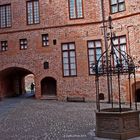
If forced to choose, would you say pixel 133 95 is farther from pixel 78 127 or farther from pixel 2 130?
pixel 2 130

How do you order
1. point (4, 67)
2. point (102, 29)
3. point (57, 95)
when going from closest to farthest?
point (102, 29), point (57, 95), point (4, 67)

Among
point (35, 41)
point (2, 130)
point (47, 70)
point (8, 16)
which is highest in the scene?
point (8, 16)

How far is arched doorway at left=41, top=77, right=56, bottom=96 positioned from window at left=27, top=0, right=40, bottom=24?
14.7ft

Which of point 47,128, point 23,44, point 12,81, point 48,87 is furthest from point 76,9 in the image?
point 47,128

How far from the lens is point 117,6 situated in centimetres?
2066

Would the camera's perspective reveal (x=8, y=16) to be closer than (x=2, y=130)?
No

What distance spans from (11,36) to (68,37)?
15.6ft

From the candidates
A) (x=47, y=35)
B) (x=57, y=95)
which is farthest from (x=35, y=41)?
(x=57, y=95)

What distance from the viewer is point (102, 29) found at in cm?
2164

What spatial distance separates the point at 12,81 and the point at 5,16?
20.7 ft

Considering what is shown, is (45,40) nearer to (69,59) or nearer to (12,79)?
(69,59)

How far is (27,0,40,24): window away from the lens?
2402 cm

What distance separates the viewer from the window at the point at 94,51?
21922mm

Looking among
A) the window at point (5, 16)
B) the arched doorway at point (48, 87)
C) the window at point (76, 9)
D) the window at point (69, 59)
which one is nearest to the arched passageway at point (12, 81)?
the arched doorway at point (48, 87)
